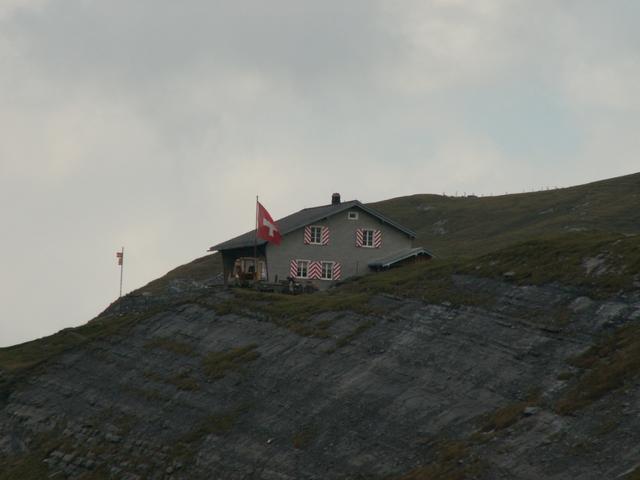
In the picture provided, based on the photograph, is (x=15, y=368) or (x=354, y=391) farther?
(x=15, y=368)

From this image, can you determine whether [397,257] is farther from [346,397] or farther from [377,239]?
[346,397]

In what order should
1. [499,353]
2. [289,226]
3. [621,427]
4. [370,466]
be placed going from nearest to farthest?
[621,427] < [370,466] < [499,353] < [289,226]

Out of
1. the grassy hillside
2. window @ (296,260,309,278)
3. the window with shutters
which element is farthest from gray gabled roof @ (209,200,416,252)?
the grassy hillside

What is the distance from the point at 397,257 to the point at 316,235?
20.2 feet

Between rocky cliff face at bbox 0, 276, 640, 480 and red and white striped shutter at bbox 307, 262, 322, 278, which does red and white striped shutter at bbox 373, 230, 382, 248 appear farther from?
rocky cliff face at bbox 0, 276, 640, 480

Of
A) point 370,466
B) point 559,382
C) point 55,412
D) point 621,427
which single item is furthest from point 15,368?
point 621,427

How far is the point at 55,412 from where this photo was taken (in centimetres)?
6338

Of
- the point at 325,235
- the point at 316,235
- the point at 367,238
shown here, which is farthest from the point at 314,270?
the point at 367,238

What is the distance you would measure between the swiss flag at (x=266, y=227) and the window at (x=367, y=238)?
24.6 ft

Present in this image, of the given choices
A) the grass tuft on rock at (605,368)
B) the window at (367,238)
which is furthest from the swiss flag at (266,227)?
the grass tuft on rock at (605,368)

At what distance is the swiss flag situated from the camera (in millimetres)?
76188

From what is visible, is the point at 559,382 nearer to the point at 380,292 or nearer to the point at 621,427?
the point at 621,427

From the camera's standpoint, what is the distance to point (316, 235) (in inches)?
3169

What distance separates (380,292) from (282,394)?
38.3ft
